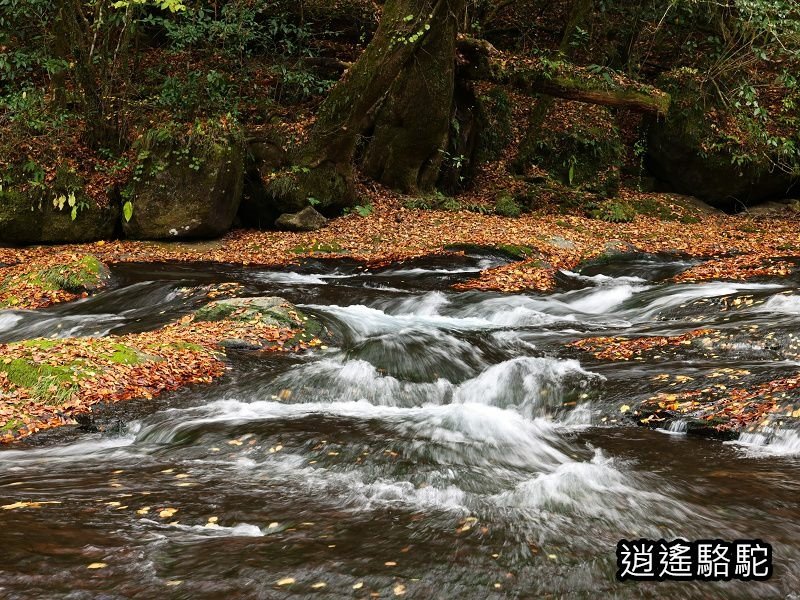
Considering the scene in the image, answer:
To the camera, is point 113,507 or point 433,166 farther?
point 433,166

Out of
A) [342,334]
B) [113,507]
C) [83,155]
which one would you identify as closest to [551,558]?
[113,507]

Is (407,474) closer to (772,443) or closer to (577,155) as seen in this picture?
(772,443)

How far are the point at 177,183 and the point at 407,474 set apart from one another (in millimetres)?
12108

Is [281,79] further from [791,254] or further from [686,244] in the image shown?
[791,254]

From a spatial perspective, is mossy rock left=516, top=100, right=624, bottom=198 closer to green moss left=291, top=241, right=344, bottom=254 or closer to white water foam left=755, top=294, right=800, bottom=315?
green moss left=291, top=241, right=344, bottom=254

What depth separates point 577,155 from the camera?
21.6m

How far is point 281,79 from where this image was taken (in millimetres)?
19141

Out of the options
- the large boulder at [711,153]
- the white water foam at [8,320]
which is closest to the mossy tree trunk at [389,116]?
the white water foam at [8,320]

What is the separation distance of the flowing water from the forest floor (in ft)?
1.14

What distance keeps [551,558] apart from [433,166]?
16.4 metres

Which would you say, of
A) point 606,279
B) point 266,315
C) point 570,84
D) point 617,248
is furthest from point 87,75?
point 617,248

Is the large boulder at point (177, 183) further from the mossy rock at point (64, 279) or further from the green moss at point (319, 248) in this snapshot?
the mossy rock at point (64, 279)

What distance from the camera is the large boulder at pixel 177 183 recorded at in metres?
15.2

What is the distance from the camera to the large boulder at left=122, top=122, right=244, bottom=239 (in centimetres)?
1520
